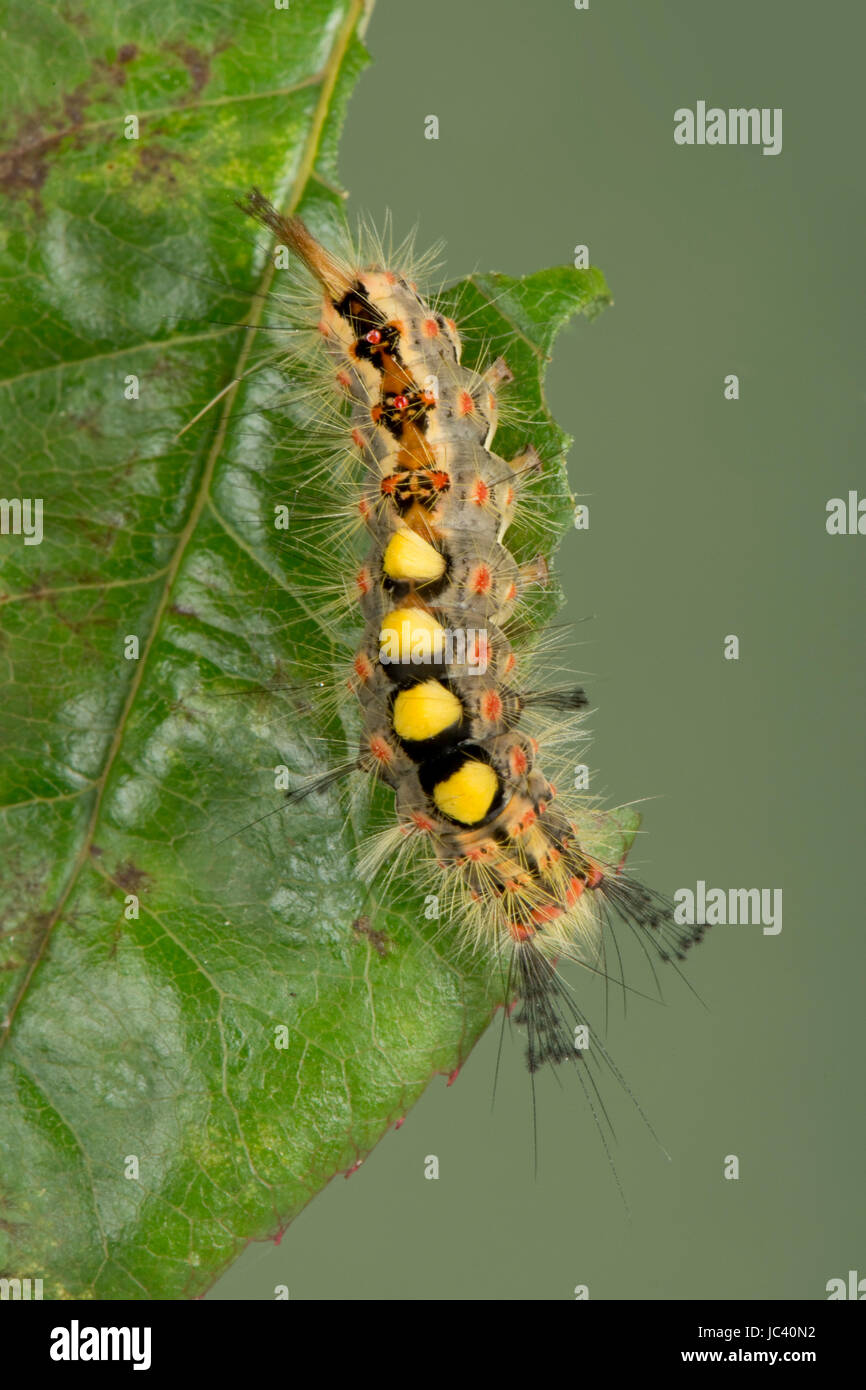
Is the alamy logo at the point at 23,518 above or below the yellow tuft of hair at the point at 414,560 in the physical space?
above

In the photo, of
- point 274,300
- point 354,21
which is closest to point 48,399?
point 274,300

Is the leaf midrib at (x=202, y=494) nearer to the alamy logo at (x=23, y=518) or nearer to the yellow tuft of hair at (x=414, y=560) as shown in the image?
the alamy logo at (x=23, y=518)

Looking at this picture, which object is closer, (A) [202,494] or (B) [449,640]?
(B) [449,640]

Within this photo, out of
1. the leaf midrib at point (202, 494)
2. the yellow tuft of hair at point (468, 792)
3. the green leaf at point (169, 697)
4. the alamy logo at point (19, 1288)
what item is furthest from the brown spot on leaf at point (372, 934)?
the alamy logo at point (19, 1288)

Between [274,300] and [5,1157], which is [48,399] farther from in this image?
[5,1157]
